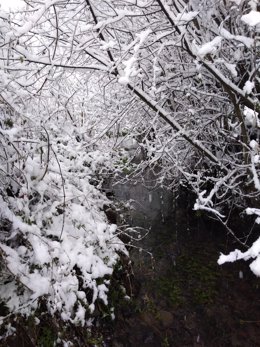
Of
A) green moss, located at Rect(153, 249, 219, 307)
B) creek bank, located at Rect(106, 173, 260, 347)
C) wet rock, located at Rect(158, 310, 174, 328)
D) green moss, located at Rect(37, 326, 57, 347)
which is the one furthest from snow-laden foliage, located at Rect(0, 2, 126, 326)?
green moss, located at Rect(153, 249, 219, 307)

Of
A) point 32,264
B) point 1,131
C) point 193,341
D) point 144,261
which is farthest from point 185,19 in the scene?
point 144,261

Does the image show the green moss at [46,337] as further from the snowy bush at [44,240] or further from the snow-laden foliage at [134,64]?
the snow-laden foliage at [134,64]

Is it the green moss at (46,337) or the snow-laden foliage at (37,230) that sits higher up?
the snow-laden foliage at (37,230)

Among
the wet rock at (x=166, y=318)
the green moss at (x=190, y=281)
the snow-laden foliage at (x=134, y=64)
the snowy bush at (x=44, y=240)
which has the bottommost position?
the wet rock at (x=166, y=318)

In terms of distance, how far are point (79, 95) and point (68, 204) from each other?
16.9 ft

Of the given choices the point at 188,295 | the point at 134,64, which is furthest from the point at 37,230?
the point at 188,295

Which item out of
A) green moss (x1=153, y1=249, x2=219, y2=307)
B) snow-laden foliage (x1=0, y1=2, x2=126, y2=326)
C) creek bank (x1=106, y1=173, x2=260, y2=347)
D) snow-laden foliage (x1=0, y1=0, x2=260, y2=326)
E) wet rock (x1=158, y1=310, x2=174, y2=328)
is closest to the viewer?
snow-laden foliage (x1=0, y1=0, x2=260, y2=326)

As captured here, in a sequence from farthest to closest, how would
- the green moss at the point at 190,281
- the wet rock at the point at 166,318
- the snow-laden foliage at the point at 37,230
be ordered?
1. the green moss at the point at 190,281
2. the wet rock at the point at 166,318
3. the snow-laden foliage at the point at 37,230

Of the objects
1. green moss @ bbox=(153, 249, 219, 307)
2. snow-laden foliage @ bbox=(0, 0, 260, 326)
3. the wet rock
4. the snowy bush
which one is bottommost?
the wet rock

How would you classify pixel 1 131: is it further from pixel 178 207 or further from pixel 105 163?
pixel 178 207

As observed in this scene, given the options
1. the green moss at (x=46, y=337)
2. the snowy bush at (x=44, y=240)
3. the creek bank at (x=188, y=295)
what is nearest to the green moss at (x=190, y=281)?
the creek bank at (x=188, y=295)

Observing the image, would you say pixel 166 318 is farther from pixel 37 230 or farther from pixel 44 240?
pixel 37 230

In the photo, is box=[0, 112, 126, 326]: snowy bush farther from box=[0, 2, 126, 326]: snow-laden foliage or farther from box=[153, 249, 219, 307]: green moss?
box=[153, 249, 219, 307]: green moss

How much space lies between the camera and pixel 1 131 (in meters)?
3.53
